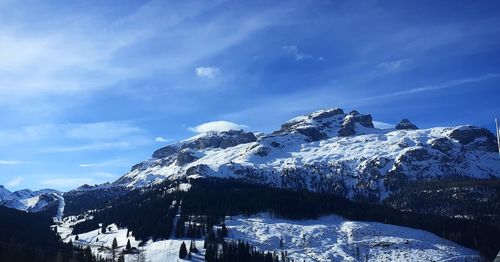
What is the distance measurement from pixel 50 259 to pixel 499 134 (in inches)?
6221

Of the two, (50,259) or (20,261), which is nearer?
(20,261)

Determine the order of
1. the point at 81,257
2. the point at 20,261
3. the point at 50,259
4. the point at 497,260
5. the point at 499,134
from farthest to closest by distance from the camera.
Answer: the point at 81,257 < the point at 50,259 < the point at 20,261 < the point at 499,134 < the point at 497,260

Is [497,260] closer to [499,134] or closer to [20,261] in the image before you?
[499,134]

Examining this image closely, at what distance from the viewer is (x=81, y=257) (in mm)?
190250

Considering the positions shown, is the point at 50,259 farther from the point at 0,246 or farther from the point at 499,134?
the point at 499,134

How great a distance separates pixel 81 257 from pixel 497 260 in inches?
6844

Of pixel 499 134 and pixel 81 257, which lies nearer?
pixel 499 134

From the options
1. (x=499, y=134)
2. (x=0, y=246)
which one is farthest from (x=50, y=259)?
(x=499, y=134)

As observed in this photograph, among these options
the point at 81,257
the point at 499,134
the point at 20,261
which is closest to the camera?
the point at 499,134

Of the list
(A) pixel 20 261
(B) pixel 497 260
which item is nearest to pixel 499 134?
(B) pixel 497 260

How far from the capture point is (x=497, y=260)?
35.7 meters

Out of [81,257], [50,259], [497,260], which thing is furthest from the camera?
[81,257]

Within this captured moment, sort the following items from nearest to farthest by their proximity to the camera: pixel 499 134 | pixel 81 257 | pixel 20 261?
1. pixel 499 134
2. pixel 20 261
3. pixel 81 257

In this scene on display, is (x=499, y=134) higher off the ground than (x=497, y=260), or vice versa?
(x=499, y=134)
